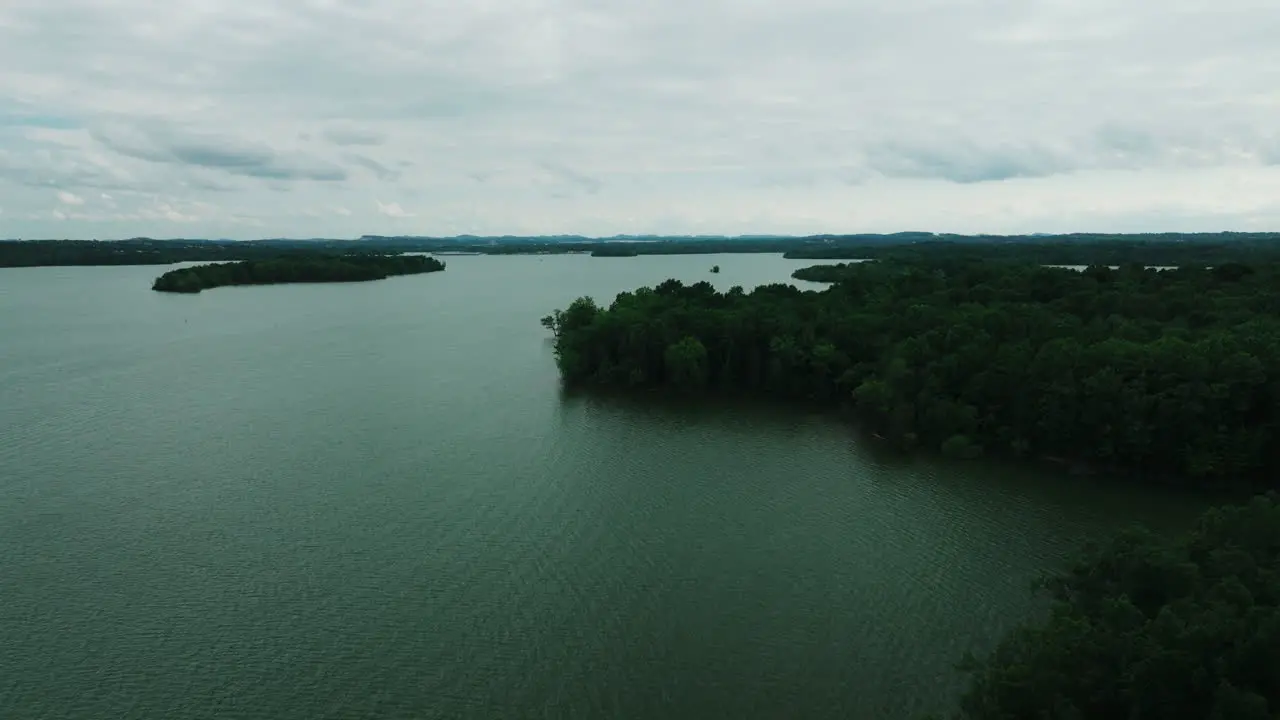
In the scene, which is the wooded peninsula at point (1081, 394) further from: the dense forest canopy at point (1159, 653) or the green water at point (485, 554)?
the green water at point (485, 554)

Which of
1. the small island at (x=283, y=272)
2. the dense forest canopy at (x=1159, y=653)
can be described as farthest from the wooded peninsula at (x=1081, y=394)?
the small island at (x=283, y=272)

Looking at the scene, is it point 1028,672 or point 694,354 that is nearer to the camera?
point 1028,672

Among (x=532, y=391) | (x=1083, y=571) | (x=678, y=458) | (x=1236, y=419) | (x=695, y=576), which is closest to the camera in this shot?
(x=1083, y=571)

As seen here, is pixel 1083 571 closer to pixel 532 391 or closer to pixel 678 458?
pixel 678 458

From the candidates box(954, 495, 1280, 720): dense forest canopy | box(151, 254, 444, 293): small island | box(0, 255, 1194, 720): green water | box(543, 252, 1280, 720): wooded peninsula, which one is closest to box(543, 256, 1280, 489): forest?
box(543, 252, 1280, 720): wooded peninsula

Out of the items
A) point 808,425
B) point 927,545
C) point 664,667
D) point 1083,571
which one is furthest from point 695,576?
point 808,425

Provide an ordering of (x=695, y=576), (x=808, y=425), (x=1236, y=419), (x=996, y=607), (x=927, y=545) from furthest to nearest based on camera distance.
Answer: (x=808, y=425) → (x=1236, y=419) → (x=927, y=545) → (x=695, y=576) → (x=996, y=607)
